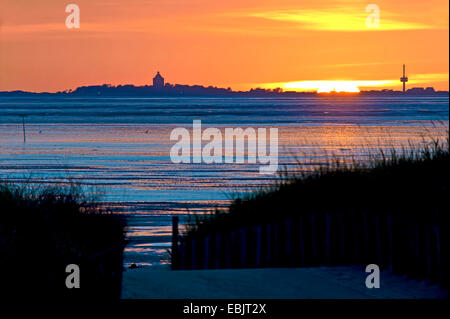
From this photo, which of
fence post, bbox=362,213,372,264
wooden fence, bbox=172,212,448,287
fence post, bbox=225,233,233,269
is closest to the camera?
wooden fence, bbox=172,212,448,287

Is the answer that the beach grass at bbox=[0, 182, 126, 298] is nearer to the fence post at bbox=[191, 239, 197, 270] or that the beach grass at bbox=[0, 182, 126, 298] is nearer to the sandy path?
the sandy path

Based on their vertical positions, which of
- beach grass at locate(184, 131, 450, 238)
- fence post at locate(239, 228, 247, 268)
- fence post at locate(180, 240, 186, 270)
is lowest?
fence post at locate(180, 240, 186, 270)

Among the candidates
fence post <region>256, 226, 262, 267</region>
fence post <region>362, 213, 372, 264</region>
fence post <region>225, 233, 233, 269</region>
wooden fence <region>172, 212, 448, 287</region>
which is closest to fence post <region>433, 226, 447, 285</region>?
wooden fence <region>172, 212, 448, 287</region>

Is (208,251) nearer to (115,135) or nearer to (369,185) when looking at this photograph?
(369,185)

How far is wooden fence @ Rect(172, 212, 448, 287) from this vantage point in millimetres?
8984

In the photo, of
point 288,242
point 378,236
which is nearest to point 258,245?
point 288,242

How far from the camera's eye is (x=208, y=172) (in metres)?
34.7

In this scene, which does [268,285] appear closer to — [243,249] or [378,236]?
[378,236]

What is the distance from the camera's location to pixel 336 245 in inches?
418

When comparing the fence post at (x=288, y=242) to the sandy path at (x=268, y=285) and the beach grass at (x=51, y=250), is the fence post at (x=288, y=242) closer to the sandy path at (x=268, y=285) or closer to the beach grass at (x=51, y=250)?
the sandy path at (x=268, y=285)

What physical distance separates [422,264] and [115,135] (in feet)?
195

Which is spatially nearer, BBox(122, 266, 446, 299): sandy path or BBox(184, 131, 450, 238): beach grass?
BBox(122, 266, 446, 299): sandy path
